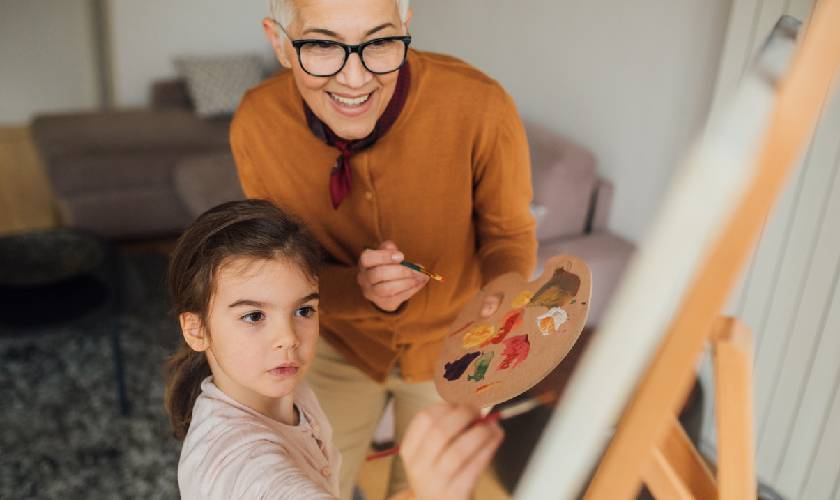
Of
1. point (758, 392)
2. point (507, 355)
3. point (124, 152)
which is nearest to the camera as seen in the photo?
point (507, 355)

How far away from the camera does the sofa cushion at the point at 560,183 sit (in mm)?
1100

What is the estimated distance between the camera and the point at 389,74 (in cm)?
74

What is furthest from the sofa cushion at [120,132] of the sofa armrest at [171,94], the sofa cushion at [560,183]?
the sofa cushion at [560,183]

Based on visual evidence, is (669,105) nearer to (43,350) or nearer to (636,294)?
(636,294)

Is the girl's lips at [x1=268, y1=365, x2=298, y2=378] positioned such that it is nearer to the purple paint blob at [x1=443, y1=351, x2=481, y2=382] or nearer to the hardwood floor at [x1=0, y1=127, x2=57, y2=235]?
the purple paint blob at [x1=443, y1=351, x2=481, y2=382]

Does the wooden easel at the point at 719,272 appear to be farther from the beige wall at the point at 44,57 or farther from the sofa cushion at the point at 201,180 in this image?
the beige wall at the point at 44,57

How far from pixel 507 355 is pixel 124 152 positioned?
8.58ft

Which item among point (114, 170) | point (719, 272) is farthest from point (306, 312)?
point (114, 170)

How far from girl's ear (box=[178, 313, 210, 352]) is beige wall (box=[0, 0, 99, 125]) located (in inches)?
122

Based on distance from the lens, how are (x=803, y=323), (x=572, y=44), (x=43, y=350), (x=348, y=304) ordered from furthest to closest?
(x=43, y=350), (x=803, y=323), (x=572, y=44), (x=348, y=304)

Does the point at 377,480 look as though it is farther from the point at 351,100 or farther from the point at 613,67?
the point at 613,67

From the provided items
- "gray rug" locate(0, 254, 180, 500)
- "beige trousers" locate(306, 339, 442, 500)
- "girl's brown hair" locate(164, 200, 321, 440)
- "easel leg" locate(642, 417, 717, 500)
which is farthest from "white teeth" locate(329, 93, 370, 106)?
"gray rug" locate(0, 254, 180, 500)

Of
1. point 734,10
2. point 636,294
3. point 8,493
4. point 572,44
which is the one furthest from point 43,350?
point 636,294

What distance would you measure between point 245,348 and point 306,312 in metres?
0.07
